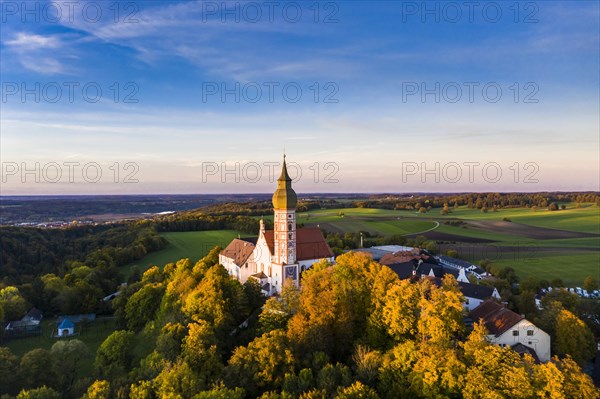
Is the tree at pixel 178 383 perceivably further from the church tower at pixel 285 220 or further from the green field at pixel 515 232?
the green field at pixel 515 232

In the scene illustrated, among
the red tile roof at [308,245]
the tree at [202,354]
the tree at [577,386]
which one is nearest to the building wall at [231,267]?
the red tile roof at [308,245]

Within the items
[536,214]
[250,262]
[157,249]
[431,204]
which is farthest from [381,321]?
[431,204]

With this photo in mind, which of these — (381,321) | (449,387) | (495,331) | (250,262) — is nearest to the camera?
(449,387)

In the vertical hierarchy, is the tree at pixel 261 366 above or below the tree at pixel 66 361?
above

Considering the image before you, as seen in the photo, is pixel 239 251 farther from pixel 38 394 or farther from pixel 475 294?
pixel 38 394

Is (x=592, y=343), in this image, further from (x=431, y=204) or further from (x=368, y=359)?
(x=431, y=204)

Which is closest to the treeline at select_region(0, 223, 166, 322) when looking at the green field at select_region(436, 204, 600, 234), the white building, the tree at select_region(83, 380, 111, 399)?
the tree at select_region(83, 380, 111, 399)
